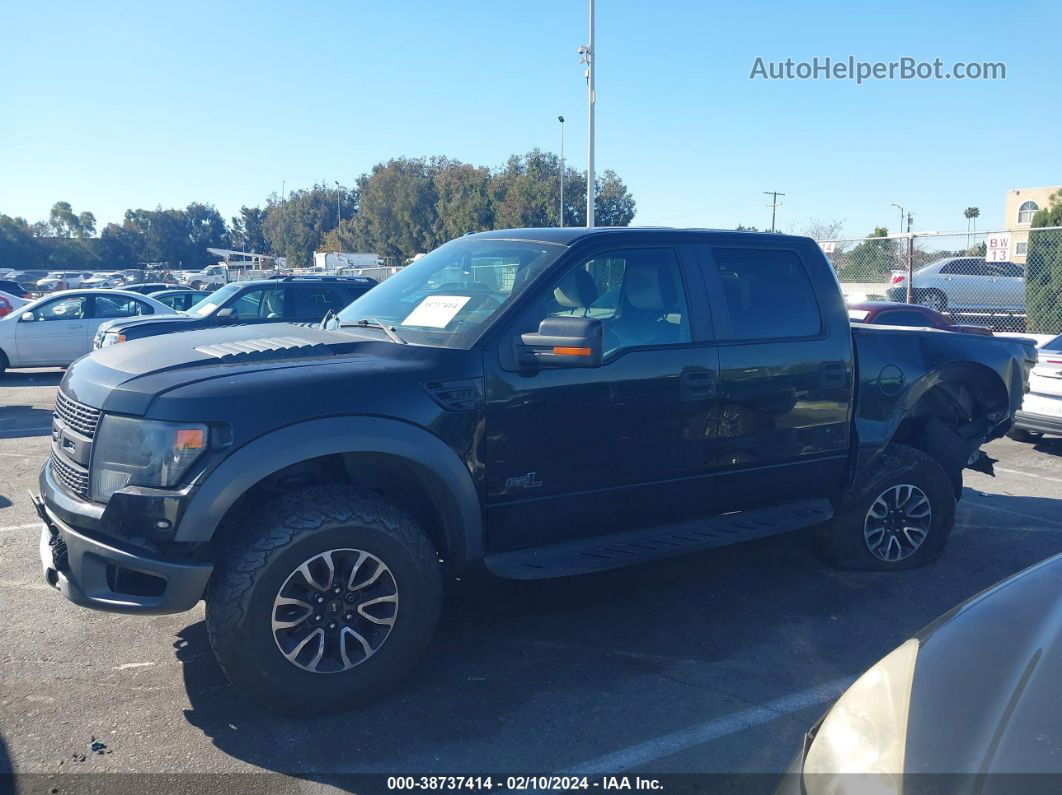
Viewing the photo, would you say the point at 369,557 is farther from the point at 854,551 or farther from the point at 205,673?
the point at 854,551

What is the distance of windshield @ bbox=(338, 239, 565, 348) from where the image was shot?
4.16 m

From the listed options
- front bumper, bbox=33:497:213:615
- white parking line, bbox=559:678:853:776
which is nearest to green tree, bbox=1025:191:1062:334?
white parking line, bbox=559:678:853:776

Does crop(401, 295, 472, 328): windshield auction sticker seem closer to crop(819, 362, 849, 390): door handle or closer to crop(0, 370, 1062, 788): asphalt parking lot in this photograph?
crop(0, 370, 1062, 788): asphalt parking lot

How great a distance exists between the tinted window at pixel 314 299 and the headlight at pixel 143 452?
933cm

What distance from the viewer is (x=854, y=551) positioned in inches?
212

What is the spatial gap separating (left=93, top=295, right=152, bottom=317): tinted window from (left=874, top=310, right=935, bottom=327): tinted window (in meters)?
12.2

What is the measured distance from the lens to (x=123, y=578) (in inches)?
136

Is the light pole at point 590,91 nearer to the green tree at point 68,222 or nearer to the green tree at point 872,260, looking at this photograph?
the green tree at point 872,260

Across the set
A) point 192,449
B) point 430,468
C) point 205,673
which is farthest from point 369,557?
point 205,673

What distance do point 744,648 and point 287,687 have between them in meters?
2.23

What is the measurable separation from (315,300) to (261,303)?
30.2 inches

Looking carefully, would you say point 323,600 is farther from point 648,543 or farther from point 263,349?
point 648,543

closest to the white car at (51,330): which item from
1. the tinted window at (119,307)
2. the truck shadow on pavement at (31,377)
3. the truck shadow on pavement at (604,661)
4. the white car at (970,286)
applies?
the tinted window at (119,307)

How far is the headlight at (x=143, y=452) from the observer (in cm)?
335
